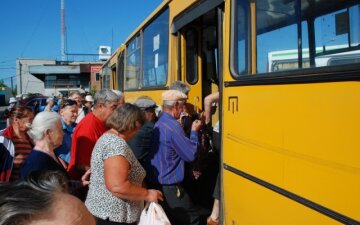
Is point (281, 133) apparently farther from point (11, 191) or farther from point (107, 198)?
point (11, 191)

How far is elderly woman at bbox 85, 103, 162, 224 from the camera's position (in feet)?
9.23

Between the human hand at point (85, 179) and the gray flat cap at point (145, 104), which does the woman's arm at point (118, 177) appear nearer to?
the human hand at point (85, 179)

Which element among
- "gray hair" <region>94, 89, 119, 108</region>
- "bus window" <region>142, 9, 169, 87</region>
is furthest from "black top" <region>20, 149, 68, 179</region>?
"bus window" <region>142, 9, 169, 87</region>

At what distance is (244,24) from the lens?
9.34 ft

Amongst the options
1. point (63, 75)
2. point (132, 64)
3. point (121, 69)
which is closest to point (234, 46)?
point (132, 64)

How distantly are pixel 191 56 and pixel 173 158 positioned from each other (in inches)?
66.7

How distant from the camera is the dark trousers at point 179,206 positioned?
3619mm

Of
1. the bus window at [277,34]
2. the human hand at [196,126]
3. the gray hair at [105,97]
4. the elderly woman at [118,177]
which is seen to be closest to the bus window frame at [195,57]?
the gray hair at [105,97]

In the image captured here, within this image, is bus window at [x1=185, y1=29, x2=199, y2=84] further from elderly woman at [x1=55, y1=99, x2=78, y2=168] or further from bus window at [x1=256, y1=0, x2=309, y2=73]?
bus window at [x1=256, y1=0, x2=309, y2=73]

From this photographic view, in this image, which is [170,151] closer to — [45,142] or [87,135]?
[87,135]

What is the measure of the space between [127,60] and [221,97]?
573 centimetres

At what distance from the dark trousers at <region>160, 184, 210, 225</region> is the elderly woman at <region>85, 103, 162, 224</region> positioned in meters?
0.49

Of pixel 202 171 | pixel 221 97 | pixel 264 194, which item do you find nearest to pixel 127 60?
pixel 202 171

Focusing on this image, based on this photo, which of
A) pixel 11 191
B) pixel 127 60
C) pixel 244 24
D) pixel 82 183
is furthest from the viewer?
pixel 127 60
